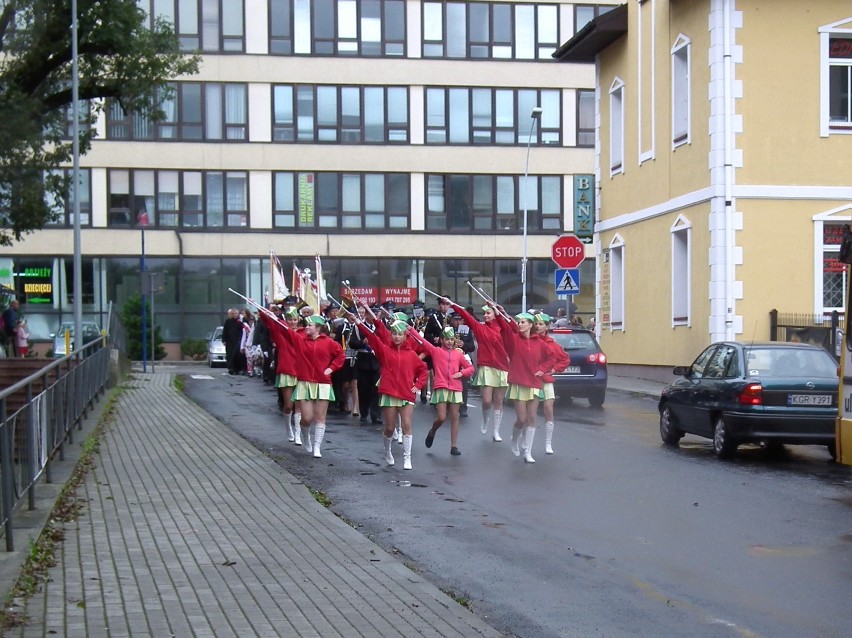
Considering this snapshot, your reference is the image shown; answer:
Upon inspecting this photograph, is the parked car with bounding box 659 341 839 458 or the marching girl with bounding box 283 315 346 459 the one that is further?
the marching girl with bounding box 283 315 346 459

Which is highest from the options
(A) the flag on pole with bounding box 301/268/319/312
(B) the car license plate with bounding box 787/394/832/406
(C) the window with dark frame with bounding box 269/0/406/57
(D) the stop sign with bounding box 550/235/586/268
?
(C) the window with dark frame with bounding box 269/0/406/57

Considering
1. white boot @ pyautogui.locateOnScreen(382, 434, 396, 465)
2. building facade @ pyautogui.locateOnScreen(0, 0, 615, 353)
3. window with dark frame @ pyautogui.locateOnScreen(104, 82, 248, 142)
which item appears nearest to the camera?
white boot @ pyautogui.locateOnScreen(382, 434, 396, 465)

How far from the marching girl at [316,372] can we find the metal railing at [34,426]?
104 inches

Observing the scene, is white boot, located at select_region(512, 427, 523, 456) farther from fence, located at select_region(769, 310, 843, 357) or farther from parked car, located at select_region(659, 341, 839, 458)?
fence, located at select_region(769, 310, 843, 357)

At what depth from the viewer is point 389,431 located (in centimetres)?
1506

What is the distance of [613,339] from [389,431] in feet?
68.7

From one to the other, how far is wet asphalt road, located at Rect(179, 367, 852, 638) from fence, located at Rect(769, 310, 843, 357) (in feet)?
29.1

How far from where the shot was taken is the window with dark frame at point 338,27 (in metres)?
51.6

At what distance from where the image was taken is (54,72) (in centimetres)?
2659

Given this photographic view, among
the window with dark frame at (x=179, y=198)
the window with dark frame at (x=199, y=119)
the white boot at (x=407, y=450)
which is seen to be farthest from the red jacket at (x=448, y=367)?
the window with dark frame at (x=199, y=119)

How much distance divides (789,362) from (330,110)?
38.2 meters

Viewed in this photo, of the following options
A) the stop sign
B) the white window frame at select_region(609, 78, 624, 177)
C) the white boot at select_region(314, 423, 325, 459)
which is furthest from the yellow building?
the white boot at select_region(314, 423, 325, 459)

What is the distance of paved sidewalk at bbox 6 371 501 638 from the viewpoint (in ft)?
23.0

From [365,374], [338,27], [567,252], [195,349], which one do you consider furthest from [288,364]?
[338,27]
